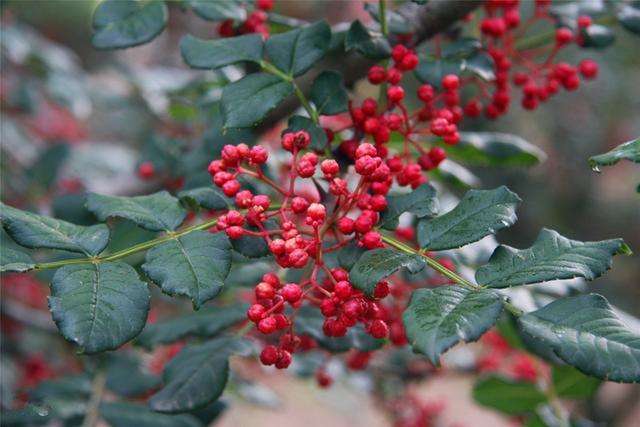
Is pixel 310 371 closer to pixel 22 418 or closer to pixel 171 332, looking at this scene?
pixel 171 332

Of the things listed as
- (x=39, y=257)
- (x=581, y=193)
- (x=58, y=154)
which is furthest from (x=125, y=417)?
(x=581, y=193)

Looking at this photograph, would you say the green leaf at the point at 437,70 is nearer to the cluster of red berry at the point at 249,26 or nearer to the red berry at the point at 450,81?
the red berry at the point at 450,81

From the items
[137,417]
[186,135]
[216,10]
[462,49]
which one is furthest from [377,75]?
[186,135]

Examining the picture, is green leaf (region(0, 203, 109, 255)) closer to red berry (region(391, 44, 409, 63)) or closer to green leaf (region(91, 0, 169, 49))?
green leaf (region(91, 0, 169, 49))

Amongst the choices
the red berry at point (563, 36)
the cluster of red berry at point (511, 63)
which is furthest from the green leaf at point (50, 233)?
the red berry at point (563, 36)

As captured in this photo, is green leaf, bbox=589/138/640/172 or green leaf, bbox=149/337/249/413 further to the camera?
green leaf, bbox=149/337/249/413

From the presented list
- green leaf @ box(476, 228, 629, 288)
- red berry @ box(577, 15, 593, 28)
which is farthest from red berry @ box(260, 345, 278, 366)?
red berry @ box(577, 15, 593, 28)

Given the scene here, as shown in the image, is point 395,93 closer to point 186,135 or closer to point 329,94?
point 329,94
